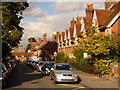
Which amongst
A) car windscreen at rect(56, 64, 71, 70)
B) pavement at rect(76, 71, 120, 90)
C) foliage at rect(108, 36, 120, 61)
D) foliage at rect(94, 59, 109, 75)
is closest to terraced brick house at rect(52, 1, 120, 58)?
foliage at rect(108, 36, 120, 61)

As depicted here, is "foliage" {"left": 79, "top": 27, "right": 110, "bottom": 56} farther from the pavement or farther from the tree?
the tree

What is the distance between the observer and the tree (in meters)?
26.6

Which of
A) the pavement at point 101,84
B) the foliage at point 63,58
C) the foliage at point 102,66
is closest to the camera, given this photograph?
the pavement at point 101,84

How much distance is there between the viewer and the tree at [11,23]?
87.4 feet

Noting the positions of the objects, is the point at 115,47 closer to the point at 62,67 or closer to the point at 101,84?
the point at 62,67

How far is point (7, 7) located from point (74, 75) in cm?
1596

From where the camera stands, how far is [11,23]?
92.3 ft

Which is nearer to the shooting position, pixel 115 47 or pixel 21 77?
pixel 115 47

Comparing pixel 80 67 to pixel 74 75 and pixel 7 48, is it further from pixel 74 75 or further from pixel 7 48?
pixel 74 75

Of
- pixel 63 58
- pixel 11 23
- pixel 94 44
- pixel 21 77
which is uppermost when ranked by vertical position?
pixel 11 23

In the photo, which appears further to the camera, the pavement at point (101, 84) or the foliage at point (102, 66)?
the foliage at point (102, 66)

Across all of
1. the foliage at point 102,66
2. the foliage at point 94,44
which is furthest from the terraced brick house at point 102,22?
the foliage at point 102,66

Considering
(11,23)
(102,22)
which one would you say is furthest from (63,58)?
(11,23)

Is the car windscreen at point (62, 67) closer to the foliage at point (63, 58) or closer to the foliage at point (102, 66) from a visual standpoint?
the foliage at point (102, 66)
